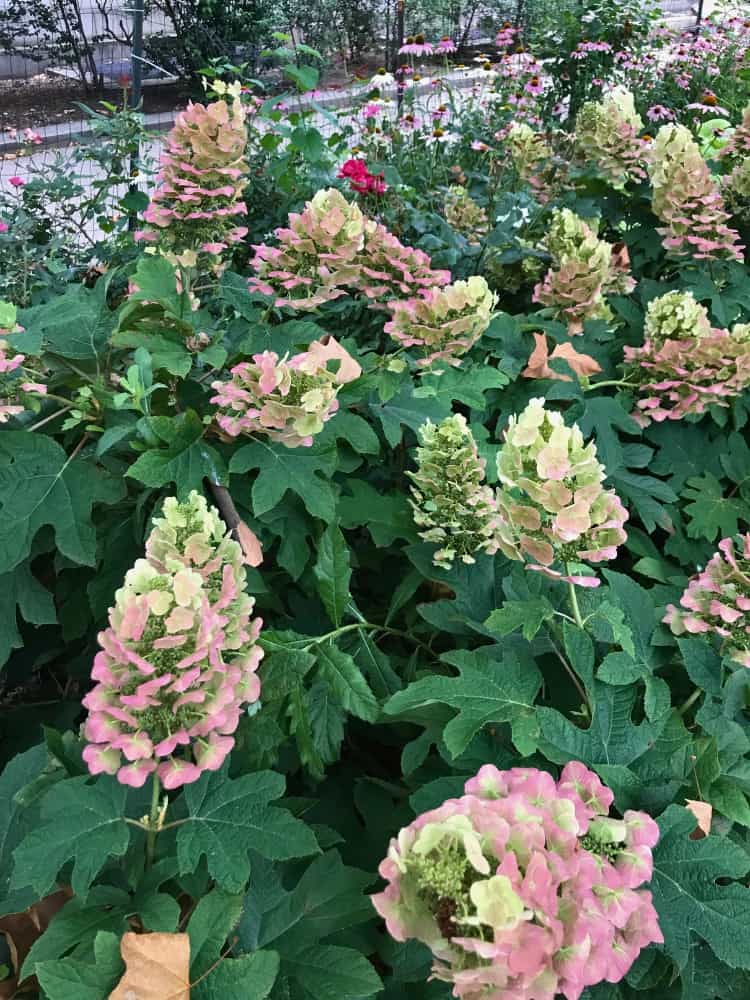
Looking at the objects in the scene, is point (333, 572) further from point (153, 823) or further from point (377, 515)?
point (153, 823)

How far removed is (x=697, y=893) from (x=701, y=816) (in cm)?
9

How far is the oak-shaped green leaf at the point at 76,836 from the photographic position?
2.75ft

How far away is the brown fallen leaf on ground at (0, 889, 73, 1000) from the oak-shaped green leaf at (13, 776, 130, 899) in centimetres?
18

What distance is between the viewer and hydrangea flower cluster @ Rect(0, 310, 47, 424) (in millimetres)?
1201

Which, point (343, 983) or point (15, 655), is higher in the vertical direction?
point (343, 983)

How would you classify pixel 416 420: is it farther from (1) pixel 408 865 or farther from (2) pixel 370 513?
(1) pixel 408 865

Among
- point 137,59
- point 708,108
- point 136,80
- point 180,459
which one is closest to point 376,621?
point 180,459

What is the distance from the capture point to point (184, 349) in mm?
1353

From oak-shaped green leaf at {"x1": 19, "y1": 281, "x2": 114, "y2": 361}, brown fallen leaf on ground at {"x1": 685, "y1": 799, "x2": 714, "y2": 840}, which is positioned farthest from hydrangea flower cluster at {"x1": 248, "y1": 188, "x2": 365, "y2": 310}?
brown fallen leaf on ground at {"x1": 685, "y1": 799, "x2": 714, "y2": 840}

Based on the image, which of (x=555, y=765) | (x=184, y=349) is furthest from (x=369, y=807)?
(x=184, y=349)

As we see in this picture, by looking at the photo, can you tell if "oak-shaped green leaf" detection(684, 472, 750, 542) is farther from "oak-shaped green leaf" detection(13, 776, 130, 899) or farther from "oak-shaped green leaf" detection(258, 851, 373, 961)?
"oak-shaped green leaf" detection(13, 776, 130, 899)

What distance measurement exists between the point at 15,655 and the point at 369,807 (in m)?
0.81

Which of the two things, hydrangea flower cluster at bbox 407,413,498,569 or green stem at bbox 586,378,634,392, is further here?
green stem at bbox 586,378,634,392

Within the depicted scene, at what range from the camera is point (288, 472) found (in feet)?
4.06
